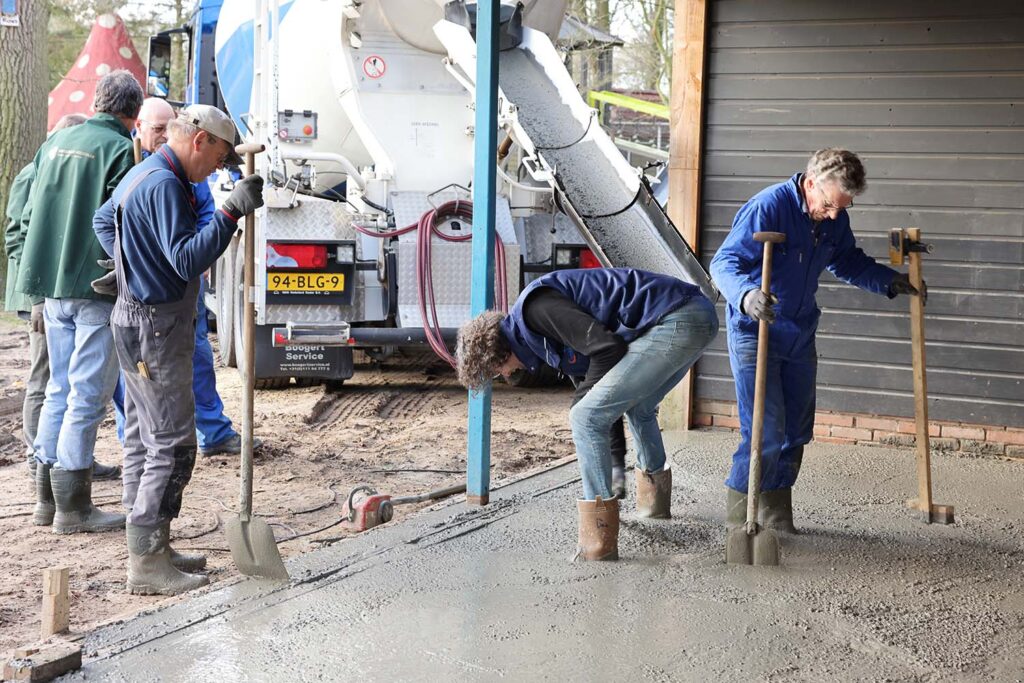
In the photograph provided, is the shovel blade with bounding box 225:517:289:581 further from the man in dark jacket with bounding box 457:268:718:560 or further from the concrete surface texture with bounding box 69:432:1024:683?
the man in dark jacket with bounding box 457:268:718:560

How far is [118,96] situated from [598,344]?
8.76ft

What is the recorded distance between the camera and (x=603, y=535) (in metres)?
4.35

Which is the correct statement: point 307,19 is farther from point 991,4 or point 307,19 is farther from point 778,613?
point 778,613

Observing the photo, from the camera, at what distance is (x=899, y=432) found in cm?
651

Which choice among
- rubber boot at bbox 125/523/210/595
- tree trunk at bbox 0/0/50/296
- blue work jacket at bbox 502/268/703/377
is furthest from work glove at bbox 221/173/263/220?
tree trunk at bbox 0/0/50/296

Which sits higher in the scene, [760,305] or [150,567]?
[760,305]

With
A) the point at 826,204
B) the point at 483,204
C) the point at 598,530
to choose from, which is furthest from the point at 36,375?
the point at 826,204

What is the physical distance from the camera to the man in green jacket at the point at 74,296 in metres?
5.07

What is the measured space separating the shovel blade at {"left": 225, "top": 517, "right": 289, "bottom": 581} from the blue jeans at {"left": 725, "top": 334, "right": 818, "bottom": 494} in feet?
6.05

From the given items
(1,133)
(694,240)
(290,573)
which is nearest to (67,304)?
(290,573)

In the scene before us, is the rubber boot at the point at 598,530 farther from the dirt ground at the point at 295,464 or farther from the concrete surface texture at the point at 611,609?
the dirt ground at the point at 295,464

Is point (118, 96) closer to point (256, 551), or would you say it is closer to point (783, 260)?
point (256, 551)

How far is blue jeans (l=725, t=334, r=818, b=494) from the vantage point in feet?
15.1

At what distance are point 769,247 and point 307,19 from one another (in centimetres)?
499
